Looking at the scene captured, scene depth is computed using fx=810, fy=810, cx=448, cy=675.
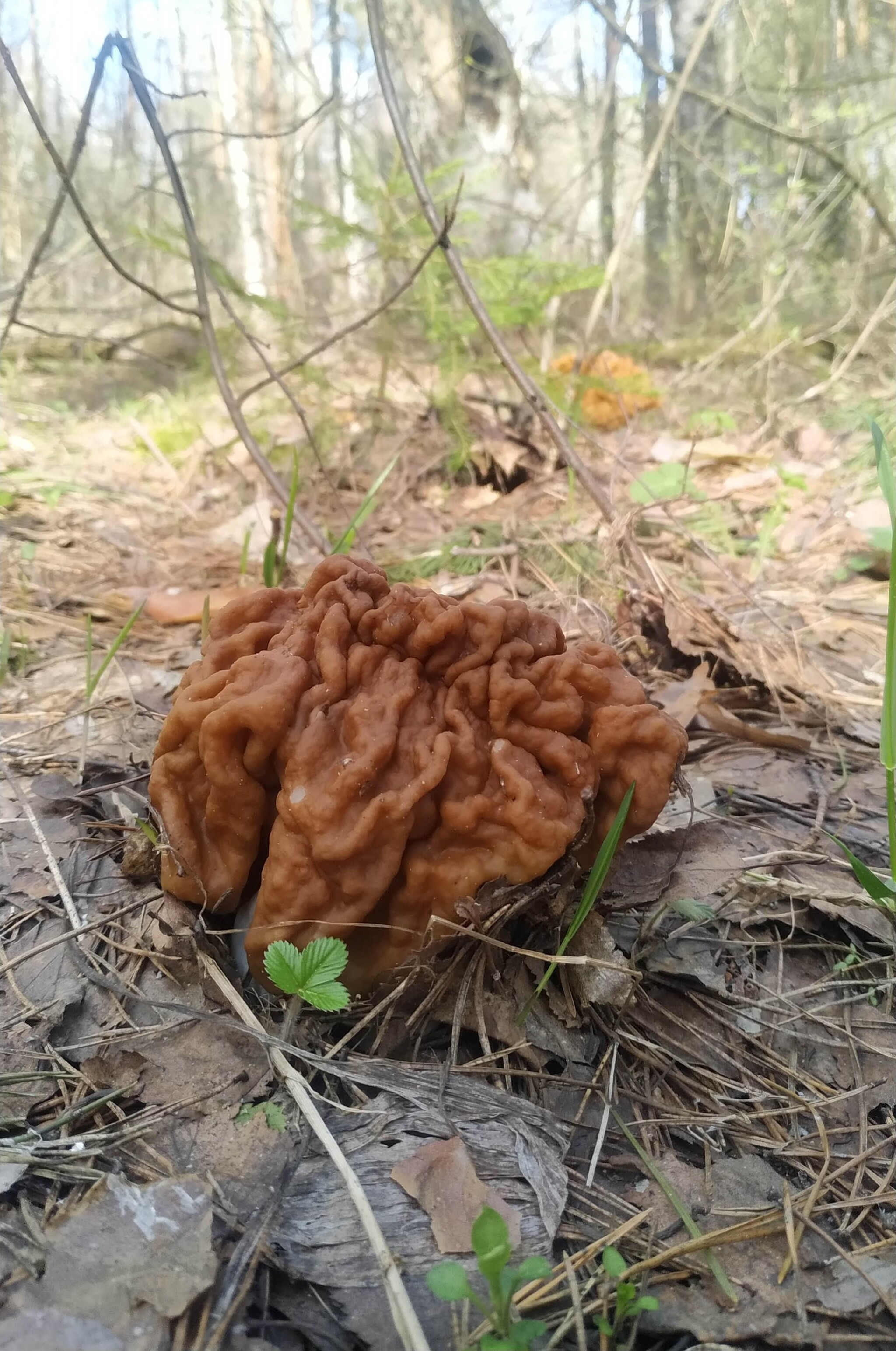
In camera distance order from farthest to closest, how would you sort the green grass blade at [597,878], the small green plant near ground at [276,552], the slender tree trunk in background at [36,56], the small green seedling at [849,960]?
the slender tree trunk in background at [36,56], the small green plant near ground at [276,552], the small green seedling at [849,960], the green grass blade at [597,878]

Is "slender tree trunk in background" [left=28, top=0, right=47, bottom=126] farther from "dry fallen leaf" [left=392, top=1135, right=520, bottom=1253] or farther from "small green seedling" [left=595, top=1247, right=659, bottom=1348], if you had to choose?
"small green seedling" [left=595, top=1247, right=659, bottom=1348]

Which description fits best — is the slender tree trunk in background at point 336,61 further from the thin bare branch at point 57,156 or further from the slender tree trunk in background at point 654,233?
the thin bare branch at point 57,156

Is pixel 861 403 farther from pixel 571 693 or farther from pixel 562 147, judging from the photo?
pixel 562 147

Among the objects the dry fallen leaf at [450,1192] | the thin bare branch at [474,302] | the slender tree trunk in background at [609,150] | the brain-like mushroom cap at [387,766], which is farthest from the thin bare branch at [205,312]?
the slender tree trunk in background at [609,150]

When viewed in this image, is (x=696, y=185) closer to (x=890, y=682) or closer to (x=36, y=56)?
(x=36, y=56)

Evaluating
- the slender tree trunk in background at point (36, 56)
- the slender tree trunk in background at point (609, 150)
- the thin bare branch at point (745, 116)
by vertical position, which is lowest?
the thin bare branch at point (745, 116)

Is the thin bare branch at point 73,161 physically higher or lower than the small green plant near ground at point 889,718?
higher
